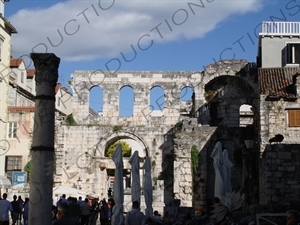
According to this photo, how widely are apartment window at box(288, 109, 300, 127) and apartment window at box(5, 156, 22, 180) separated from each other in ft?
64.9

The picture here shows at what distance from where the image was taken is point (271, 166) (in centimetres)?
2131

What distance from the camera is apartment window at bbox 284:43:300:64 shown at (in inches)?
1270

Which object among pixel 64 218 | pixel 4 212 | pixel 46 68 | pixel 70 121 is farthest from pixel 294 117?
pixel 64 218

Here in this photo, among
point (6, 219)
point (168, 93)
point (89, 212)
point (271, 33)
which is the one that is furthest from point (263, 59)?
point (6, 219)

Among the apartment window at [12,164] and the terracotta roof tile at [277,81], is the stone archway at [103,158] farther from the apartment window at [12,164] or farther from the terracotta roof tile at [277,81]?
the terracotta roof tile at [277,81]

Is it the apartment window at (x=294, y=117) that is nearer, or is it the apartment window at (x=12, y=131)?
the apartment window at (x=294, y=117)

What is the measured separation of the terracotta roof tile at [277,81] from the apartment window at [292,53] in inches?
75.9

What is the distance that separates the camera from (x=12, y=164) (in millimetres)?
38094

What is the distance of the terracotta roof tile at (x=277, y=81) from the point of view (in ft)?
87.5

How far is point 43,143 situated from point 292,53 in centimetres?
2409

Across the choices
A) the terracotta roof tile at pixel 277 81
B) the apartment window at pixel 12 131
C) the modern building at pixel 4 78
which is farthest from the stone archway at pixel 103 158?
the terracotta roof tile at pixel 277 81

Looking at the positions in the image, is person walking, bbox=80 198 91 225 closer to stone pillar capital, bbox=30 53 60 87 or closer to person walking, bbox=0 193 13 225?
person walking, bbox=0 193 13 225

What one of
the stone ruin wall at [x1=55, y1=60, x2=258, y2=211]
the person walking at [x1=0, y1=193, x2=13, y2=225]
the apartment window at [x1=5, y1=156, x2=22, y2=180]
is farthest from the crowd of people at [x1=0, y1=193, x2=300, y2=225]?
the apartment window at [x1=5, y1=156, x2=22, y2=180]

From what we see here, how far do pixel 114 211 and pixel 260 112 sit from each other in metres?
11.3
